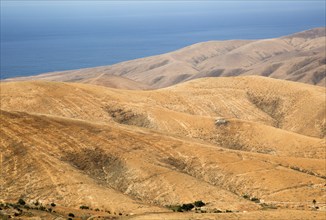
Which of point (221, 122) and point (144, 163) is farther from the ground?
point (221, 122)

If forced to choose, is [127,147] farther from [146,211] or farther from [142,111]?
[142,111]

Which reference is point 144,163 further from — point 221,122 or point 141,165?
point 221,122

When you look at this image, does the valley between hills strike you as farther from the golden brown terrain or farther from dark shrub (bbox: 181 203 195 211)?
dark shrub (bbox: 181 203 195 211)

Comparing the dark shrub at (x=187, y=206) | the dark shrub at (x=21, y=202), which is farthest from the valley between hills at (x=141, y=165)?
the dark shrub at (x=187, y=206)

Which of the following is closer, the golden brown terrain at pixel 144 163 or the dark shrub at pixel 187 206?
the dark shrub at pixel 187 206

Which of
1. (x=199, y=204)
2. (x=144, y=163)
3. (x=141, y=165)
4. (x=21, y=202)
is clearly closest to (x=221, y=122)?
(x=144, y=163)

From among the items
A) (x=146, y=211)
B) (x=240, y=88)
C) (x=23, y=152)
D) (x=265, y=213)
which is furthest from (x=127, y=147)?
(x=240, y=88)

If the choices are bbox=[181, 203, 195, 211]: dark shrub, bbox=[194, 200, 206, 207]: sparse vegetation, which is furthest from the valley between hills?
bbox=[181, 203, 195, 211]: dark shrub

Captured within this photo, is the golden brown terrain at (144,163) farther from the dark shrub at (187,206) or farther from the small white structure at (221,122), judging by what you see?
Answer: the dark shrub at (187,206)

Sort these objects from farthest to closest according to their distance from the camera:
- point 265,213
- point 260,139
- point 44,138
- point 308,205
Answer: point 260,139
point 44,138
point 308,205
point 265,213
